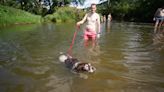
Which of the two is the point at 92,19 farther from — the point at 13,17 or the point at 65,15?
the point at 65,15

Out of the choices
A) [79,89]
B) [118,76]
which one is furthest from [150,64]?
[79,89]

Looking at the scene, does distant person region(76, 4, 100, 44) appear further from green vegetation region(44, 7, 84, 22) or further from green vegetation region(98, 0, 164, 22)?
green vegetation region(98, 0, 164, 22)

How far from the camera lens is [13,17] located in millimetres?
28453

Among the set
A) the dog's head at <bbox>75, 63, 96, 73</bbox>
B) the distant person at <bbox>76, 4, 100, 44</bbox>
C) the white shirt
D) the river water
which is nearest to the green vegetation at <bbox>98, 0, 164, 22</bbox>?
the distant person at <bbox>76, 4, 100, 44</bbox>

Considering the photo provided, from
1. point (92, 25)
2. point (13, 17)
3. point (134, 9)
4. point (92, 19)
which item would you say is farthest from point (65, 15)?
point (92, 19)

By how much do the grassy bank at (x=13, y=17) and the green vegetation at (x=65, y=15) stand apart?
4673mm

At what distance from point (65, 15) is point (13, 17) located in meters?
14.3

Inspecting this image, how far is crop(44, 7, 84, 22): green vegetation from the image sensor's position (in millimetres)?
40781

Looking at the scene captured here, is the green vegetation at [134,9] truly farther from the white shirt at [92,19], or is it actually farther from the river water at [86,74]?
the river water at [86,74]

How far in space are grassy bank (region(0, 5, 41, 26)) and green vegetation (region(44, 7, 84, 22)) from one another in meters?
4.67

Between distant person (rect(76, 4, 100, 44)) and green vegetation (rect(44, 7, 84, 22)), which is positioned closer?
distant person (rect(76, 4, 100, 44))

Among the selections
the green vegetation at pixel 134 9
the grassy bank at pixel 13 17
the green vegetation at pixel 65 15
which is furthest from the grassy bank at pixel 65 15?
the green vegetation at pixel 134 9

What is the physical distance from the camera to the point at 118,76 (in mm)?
5961

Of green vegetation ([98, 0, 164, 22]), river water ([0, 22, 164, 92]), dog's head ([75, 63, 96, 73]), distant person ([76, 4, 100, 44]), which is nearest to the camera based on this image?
river water ([0, 22, 164, 92])
